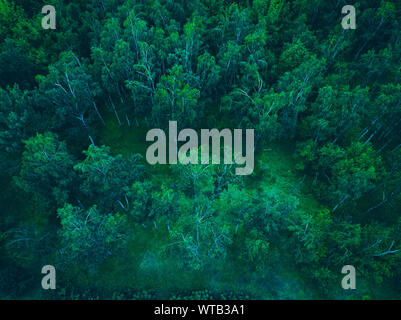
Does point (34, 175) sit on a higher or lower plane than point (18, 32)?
lower

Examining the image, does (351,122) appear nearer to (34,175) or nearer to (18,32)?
(34,175)

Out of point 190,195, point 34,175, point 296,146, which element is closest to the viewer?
point 34,175

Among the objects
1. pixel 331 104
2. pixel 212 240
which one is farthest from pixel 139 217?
pixel 331 104

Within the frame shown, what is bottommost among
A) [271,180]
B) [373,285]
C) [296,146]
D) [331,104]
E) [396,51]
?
[373,285]

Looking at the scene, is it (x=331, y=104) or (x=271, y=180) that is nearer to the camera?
(x=331, y=104)
